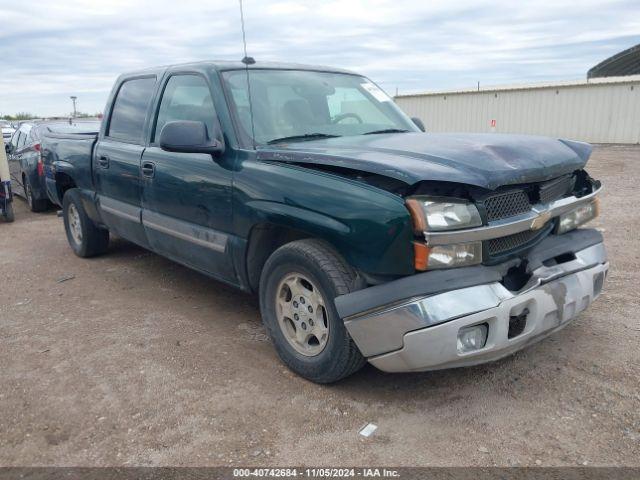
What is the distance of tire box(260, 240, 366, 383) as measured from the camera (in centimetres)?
300

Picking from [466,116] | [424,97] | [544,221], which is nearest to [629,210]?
[544,221]

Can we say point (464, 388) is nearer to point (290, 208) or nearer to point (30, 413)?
point (290, 208)

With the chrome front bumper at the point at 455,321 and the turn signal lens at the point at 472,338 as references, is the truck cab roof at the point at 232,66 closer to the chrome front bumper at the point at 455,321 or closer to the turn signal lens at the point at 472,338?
the chrome front bumper at the point at 455,321

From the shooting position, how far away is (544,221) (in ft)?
10.2

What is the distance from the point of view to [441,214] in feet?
8.89

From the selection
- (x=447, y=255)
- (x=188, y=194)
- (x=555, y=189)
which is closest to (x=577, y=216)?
(x=555, y=189)

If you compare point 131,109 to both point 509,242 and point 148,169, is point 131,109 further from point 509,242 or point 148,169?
point 509,242

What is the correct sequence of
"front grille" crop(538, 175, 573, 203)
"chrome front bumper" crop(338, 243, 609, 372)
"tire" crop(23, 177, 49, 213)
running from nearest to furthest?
"chrome front bumper" crop(338, 243, 609, 372) → "front grille" crop(538, 175, 573, 203) → "tire" crop(23, 177, 49, 213)

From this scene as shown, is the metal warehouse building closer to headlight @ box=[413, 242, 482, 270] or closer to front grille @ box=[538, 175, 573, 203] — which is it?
front grille @ box=[538, 175, 573, 203]

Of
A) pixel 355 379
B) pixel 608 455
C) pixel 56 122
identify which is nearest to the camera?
pixel 608 455

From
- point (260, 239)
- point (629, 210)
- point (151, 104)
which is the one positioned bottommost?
point (629, 210)

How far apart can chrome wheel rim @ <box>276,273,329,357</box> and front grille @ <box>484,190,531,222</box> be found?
3.30ft

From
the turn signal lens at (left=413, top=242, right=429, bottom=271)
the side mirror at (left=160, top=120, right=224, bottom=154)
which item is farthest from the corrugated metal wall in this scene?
the turn signal lens at (left=413, top=242, right=429, bottom=271)

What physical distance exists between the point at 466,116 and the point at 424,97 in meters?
2.68
